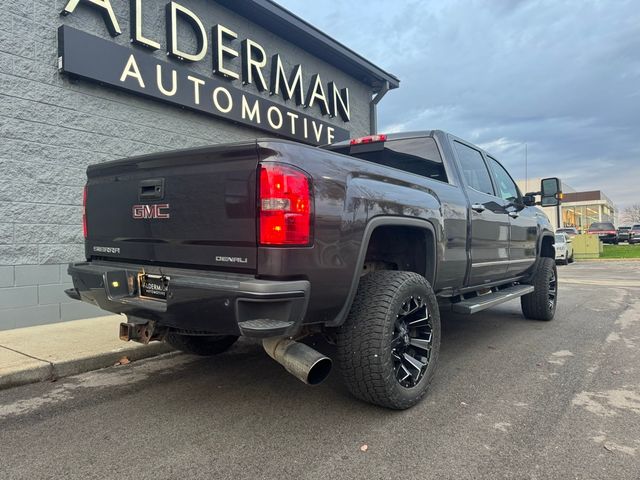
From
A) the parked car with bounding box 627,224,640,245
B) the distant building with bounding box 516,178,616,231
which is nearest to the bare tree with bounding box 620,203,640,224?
the distant building with bounding box 516,178,616,231

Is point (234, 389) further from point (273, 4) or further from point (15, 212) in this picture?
point (273, 4)

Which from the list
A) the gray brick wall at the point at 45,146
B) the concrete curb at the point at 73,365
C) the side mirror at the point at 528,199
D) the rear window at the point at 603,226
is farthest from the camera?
the rear window at the point at 603,226

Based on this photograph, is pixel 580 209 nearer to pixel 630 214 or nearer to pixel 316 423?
pixel 630 214

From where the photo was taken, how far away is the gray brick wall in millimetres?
5367

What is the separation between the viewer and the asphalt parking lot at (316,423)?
2480 mm

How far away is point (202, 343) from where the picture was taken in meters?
4.33

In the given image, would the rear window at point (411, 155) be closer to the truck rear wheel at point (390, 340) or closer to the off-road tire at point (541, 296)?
the truck rear wheel at point (390, 340)

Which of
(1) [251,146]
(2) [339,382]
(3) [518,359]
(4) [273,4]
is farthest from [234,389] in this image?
(4) [273,4]

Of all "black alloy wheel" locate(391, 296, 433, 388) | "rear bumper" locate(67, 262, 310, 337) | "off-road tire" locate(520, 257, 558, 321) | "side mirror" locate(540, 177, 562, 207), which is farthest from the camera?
"off-road tire" locate(520, 257, 558, 321)

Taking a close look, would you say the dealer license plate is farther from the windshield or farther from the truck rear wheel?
the windshield

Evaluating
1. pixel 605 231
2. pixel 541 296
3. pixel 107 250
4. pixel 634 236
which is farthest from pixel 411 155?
pixel 634 236

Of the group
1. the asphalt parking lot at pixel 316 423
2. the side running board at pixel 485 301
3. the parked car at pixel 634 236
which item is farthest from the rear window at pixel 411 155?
the parked car at pixel 634 236

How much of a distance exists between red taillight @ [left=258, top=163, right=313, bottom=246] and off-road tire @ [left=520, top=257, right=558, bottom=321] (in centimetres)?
479

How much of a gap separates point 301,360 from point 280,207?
870 mm
